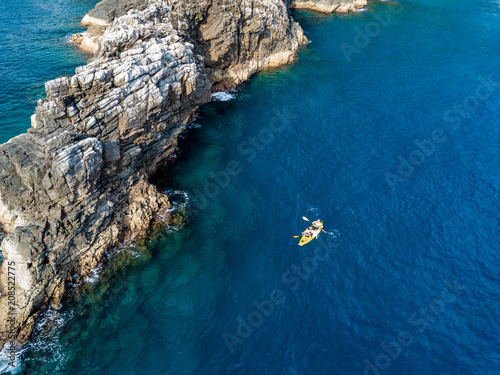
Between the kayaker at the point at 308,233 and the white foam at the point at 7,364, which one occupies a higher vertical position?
the white foam at the point at 7,364

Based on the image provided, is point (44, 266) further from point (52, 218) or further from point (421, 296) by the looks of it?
point (421, 296)

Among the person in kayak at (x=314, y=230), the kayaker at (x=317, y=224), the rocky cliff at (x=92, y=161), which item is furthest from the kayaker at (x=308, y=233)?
the rocky cliff at (x=92, y=161)

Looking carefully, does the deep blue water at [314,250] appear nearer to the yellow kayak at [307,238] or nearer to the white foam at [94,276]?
the white foam at [94,276]

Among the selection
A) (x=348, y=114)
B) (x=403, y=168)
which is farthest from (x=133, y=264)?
(x=348, y=114)

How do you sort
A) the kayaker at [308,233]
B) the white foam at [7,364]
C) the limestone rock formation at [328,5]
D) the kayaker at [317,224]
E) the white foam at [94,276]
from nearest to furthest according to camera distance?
the white foam at [7,364]
the white foam at [94,276]
the kayaker at [308,233]
the kayaker at [317,224]
the limestone rock formation at [328,5]

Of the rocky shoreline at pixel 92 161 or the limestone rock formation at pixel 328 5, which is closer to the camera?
the rocky shoreline at pixel 92 161

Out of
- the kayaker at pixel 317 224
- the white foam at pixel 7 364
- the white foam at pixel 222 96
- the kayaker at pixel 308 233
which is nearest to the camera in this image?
A: the white foam at pixel 7 364

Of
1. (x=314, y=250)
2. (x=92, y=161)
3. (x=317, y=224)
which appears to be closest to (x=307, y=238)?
(x=314, y=250)
